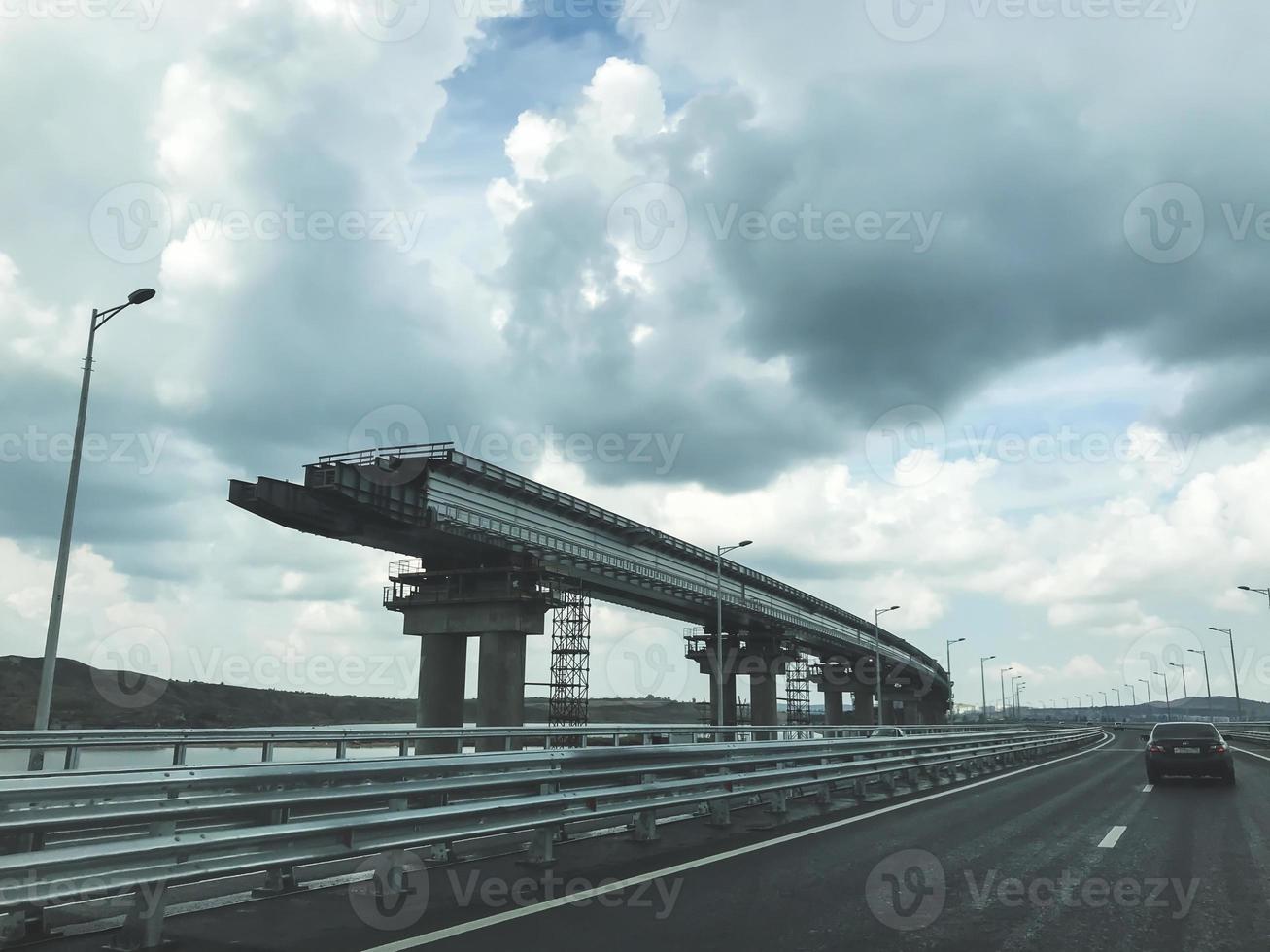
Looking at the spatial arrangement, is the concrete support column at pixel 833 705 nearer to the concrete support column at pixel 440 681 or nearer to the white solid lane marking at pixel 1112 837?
the concrete support column at pixel 440 681

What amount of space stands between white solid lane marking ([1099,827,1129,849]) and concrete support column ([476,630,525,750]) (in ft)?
111

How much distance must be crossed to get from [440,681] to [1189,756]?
36476 mm

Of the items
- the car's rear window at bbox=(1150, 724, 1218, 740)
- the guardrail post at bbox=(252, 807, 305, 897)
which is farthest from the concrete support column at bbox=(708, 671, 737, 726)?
the guardrail post at bbox=(252, 807, 305, 897)

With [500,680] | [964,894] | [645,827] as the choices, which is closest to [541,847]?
[645,827]

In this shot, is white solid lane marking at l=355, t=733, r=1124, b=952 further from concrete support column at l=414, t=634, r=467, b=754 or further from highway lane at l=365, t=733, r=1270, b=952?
concrete support column at l=414, t=634, r=467, b=754

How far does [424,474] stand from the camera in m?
41.8

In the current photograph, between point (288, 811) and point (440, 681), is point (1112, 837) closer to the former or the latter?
point (288, 811)

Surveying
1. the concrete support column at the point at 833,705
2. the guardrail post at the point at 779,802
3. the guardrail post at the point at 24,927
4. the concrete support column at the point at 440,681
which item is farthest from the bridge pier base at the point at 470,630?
the concrete support column at the point at 833,705

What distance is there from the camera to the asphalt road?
6254 mm

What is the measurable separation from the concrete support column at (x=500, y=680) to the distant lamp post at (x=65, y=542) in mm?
25982

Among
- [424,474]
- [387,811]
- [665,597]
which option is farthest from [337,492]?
[387,811]

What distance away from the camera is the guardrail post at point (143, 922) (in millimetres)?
5734

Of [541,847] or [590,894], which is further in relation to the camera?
[541,847]

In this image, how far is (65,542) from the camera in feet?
64.3
